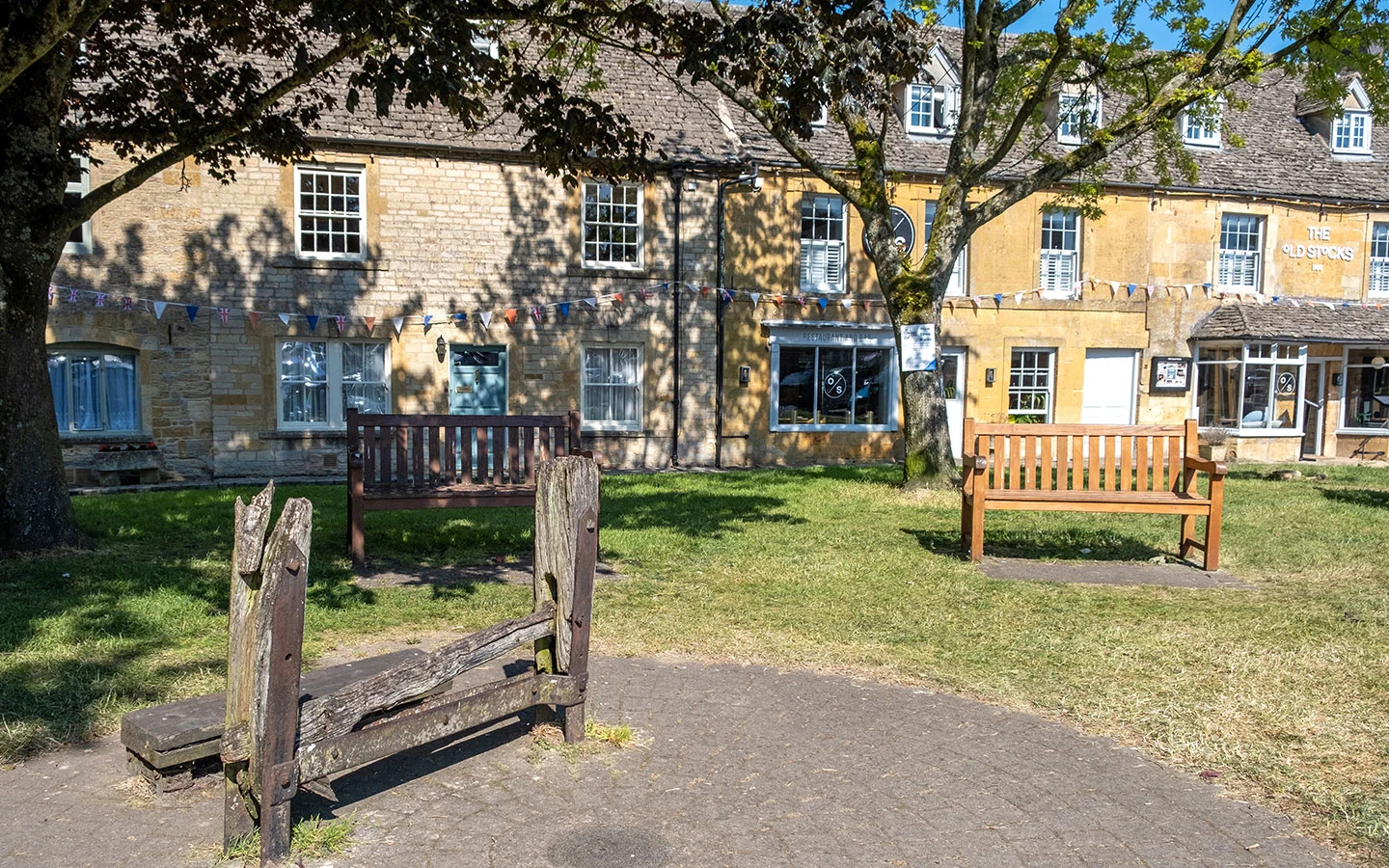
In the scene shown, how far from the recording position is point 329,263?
17.6m

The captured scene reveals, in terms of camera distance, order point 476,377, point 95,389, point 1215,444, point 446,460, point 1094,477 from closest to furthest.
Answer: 1. point 1094,477
2. point 446,460
3. point 95,389
4. point 476,377
5. point 1215,444

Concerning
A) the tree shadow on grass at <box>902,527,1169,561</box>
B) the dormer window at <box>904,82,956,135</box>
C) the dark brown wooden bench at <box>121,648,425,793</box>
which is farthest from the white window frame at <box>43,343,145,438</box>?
the dormer window at <box>904,82,956,135</box>

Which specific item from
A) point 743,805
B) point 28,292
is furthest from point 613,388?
point 743,805

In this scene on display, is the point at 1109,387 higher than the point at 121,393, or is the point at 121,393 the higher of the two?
the point at 1109,387

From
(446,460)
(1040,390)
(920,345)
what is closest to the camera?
(446,460)

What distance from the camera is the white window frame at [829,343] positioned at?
2019cm

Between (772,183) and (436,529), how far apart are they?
12000 millimetres

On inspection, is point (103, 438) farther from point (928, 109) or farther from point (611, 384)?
point (928, 109)

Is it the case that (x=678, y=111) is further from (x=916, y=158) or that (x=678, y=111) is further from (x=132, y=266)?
(x=132, y=266)

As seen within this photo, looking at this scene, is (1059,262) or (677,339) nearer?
(677,339)

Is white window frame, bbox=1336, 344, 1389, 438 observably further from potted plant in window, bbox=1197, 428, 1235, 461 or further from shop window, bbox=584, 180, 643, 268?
shop window, bbox=584, 180, 643, 268

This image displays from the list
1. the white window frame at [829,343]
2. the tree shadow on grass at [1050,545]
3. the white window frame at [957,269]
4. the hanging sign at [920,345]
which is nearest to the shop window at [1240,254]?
the white window frame at [957,269]

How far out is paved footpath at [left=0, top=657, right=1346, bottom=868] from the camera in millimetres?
3498

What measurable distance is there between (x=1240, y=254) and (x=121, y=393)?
22.8m
